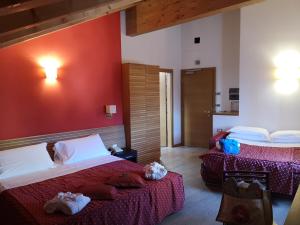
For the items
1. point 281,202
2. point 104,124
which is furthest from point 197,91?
point 281,202

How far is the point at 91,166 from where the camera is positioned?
3395 mm

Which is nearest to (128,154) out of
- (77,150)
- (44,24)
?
(77,150)

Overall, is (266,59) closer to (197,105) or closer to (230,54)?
(230,54)

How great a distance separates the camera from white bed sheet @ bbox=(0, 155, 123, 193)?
9.29 feet

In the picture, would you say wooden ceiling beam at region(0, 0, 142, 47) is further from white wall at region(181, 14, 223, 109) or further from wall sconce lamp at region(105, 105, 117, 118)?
white wall at region(181, 14, 223, 109)

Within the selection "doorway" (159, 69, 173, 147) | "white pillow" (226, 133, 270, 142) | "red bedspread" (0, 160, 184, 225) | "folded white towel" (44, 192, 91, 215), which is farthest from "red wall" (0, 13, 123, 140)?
"white pillow" (226, 133, 270, 142)

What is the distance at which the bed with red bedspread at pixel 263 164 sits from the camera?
10.3 feet

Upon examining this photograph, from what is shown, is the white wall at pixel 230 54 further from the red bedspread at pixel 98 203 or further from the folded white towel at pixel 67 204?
the folded white towel at pixel 67 204

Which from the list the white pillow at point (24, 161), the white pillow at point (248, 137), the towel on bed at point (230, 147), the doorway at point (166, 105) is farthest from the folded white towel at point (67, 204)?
the doorway at point (166, 105)

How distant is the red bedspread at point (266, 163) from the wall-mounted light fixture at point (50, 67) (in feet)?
8.59

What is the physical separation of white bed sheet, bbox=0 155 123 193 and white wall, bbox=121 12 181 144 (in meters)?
2.16

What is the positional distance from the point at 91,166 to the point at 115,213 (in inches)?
46.1

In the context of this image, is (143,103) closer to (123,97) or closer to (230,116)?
(123,97)

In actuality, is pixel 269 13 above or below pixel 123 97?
above
